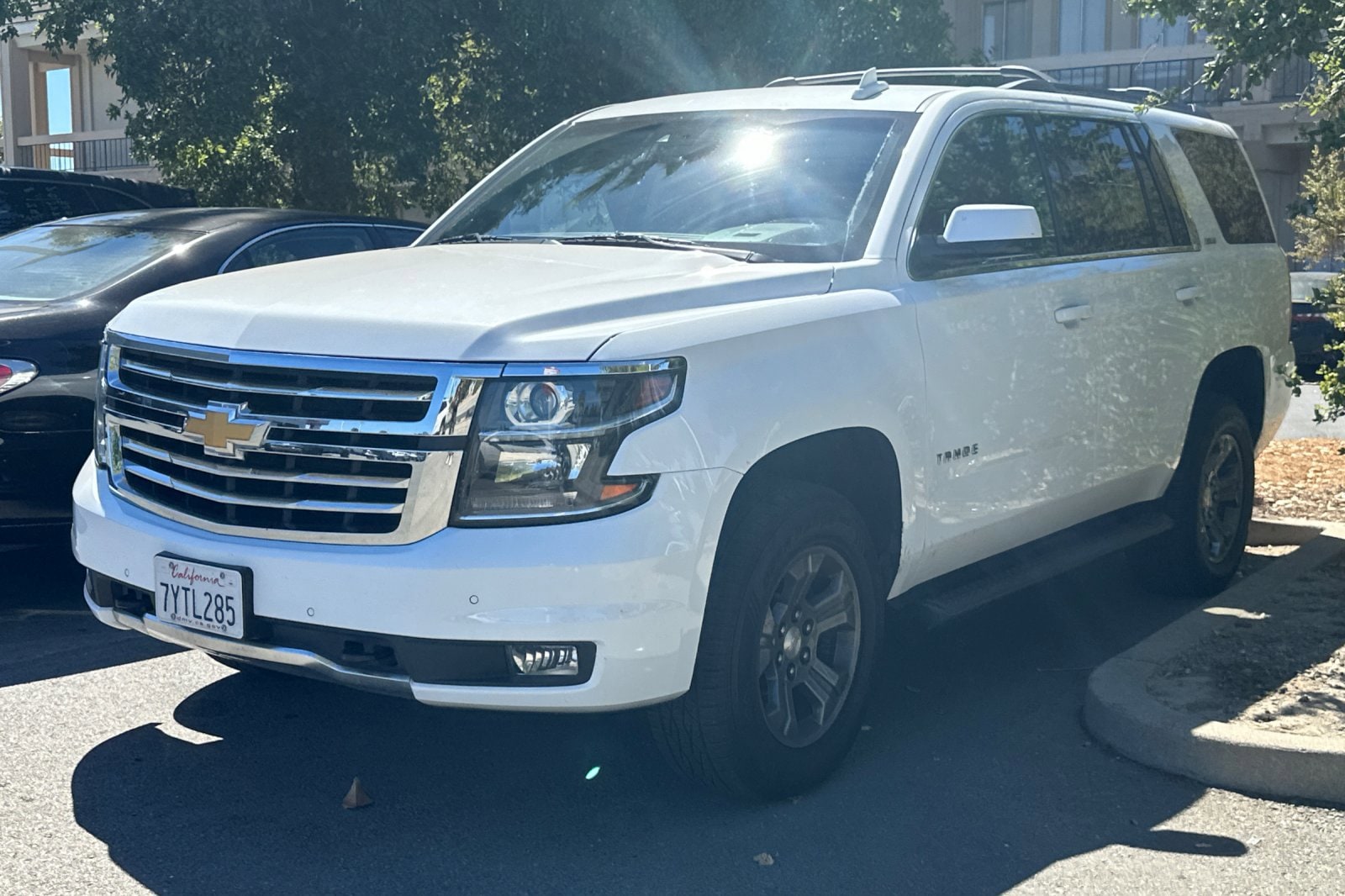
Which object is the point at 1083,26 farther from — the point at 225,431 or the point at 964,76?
the point at 225,431

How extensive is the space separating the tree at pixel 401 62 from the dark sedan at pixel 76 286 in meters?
6.77

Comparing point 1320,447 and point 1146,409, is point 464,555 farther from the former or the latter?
point 1320,447

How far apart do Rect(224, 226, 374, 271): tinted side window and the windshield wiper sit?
2.08 meters

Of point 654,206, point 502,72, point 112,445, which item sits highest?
point 502,72

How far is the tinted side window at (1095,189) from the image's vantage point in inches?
223

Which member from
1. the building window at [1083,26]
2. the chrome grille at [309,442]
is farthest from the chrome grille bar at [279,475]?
the building window at [1083,26]

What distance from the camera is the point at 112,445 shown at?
174 inches

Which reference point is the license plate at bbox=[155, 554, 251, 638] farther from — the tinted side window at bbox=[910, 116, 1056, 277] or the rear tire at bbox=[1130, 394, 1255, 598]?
the rear tire at bbox=[1130, 394, 1255, 598]

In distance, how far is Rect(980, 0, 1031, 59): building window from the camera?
31.9 meters

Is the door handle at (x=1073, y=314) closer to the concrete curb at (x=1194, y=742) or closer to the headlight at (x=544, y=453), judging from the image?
the concrete curb at (x=1194, y=742)

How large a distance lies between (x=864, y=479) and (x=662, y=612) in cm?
115

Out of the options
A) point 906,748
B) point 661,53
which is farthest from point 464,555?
point 661,53

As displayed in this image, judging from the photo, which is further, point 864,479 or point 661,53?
point 661,53

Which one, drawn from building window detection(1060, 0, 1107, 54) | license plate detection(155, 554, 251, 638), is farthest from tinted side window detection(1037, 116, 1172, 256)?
building window detection(1060, 0, 1107, 54)
